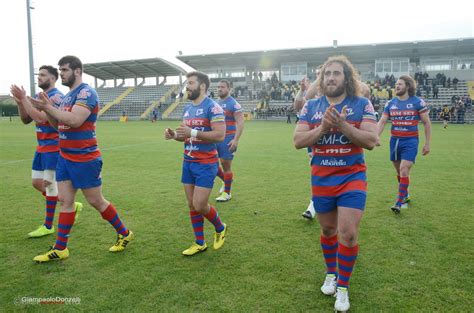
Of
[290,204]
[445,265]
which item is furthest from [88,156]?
[445,265]

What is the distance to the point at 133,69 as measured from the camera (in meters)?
51.8

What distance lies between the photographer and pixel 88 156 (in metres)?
4.24

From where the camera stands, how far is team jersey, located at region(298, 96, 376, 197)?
3195 millimetres

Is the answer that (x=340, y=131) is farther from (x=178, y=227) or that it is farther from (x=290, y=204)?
(x=290, y=204)

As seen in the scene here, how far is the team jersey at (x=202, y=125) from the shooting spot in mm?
4383

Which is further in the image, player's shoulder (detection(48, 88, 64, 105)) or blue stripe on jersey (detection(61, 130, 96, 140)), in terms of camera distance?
player's shoulder (detection(48, 88, 64, 105))

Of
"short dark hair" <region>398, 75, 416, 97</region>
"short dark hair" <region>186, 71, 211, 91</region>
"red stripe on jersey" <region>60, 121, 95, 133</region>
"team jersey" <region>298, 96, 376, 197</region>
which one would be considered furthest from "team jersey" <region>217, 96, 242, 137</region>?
"team jersey" <region>298, 96, 376, 197</region>

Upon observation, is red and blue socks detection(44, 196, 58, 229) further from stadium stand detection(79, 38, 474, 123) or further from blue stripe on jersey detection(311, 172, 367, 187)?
stadium stand detection(79, 38, 474, 123)

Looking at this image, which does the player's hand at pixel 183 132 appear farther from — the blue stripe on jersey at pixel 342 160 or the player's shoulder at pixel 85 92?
the blue stripe on jersey at pixel 342 160

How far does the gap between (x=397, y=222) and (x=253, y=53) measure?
41.9 meters

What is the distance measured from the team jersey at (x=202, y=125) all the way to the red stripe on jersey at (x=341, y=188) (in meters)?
1.59

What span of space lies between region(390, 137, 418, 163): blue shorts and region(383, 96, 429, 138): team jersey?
0.29 feet

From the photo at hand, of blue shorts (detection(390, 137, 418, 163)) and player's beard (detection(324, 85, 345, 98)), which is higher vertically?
player's beard (detection(324, 85, 345, 98))

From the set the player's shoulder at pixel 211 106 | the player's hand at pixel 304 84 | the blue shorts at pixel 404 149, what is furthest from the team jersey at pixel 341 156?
the blue shorts at pixel 404 149
